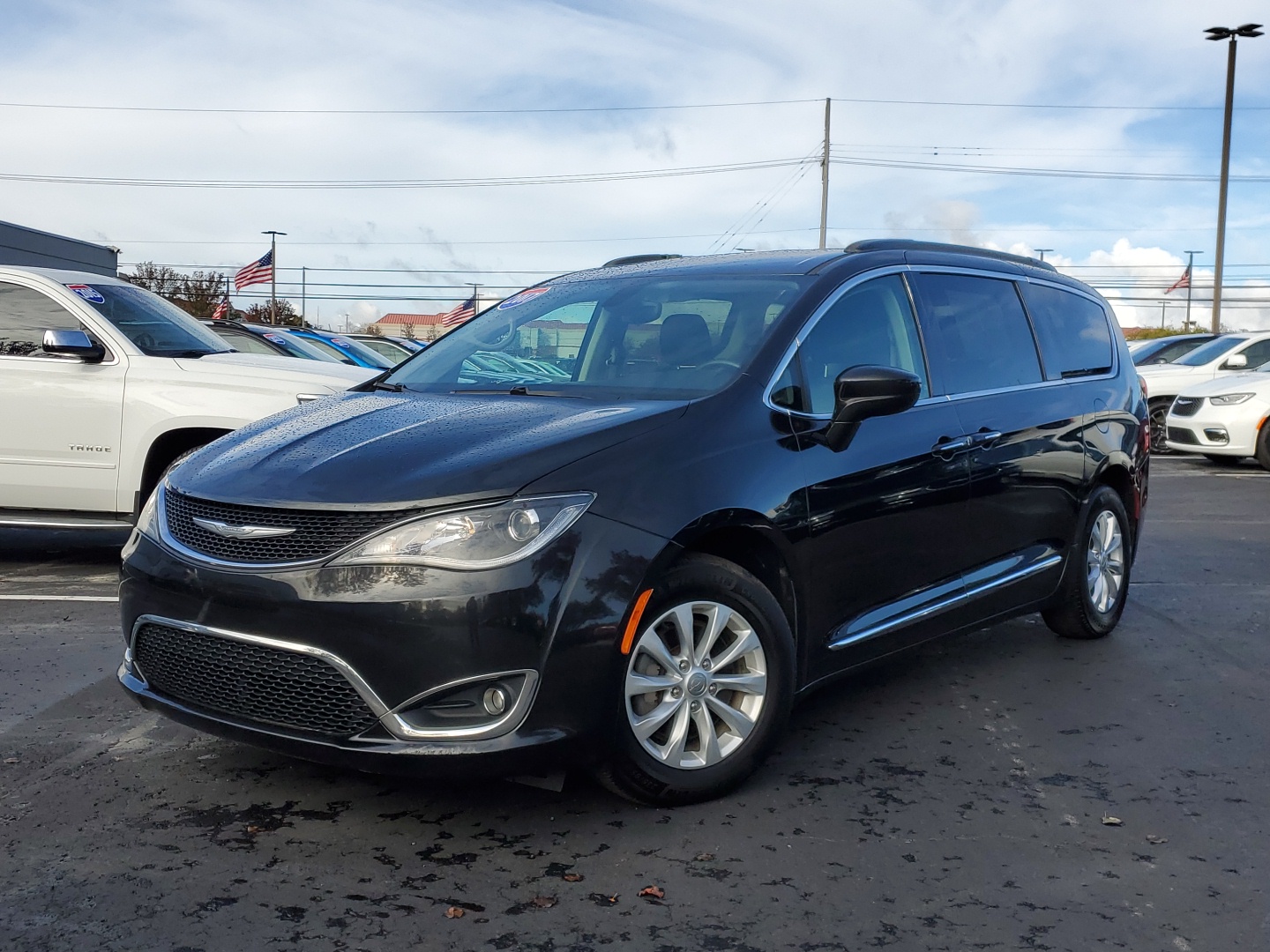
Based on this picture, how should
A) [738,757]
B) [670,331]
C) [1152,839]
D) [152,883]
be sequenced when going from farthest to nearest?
[670,331], [738,757], [1152,839], [152,883]

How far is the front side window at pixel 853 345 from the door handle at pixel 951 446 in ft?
0.63

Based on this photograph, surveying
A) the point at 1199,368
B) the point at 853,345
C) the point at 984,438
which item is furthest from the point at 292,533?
the point at 1199,368

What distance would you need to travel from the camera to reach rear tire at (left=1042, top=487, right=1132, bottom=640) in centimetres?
576

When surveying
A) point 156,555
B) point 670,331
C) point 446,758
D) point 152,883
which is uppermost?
point 670,331

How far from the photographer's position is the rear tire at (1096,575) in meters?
5.76

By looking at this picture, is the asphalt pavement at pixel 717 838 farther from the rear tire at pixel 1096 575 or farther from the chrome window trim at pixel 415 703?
the rear tire at pixel 1096 575

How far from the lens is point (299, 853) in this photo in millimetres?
3311

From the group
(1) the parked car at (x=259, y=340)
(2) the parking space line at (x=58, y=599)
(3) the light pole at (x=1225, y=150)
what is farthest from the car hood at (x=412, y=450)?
(3) the light pole at (x=1225, y=150)

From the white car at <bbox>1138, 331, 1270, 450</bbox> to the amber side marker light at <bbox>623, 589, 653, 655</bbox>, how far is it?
14682mm

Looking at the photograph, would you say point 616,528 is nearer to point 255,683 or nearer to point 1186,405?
point 255,683

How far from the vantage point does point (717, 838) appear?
3.48 m

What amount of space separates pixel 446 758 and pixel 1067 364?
12.3 feet

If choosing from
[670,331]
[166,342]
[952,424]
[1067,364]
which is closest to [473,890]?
[670,331]

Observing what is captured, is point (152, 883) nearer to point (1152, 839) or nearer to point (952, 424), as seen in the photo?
point (1152, 839)
